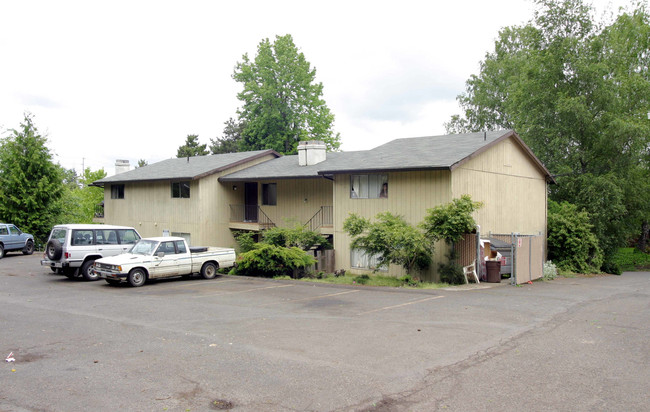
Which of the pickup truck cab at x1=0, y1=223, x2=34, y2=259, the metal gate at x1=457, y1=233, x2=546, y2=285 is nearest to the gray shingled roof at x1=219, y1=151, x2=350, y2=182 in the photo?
the metal gate at x1=457, y1=233, x2=546, y2=285

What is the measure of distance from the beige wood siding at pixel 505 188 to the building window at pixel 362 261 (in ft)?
14.5

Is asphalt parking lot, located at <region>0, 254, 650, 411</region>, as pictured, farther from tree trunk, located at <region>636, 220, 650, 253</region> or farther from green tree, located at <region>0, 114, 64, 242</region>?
tree trunk, located at <region>636, 220, 650, 253</region>

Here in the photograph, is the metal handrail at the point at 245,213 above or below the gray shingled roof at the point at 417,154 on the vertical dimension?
below

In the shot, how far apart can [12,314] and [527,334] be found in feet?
39.4

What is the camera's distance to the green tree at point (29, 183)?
33.8 m

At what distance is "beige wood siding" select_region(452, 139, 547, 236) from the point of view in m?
21.0

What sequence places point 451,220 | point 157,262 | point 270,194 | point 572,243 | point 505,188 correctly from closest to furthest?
point 451,220 → point 157,262 → point 505,188 → point 572,243 → point 270,194

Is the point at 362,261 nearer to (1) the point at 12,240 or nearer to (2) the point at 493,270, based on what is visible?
(2) the point at 493,270

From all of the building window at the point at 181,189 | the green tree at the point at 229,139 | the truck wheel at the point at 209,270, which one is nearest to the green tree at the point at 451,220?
the truck wheel at the point at 209,270

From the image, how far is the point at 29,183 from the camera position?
34.1 metres

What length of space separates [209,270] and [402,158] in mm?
9180

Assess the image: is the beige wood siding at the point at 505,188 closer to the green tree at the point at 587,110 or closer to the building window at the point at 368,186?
the building window at the point at 368,186

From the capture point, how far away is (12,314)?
12430mm

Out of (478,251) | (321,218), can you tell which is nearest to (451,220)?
(478,251)
